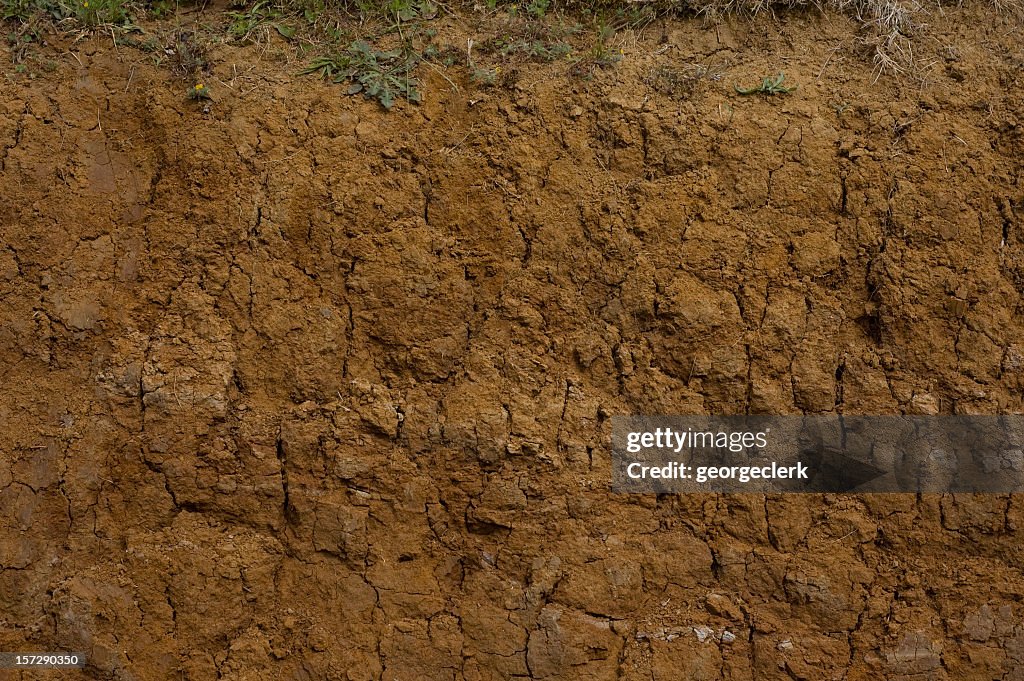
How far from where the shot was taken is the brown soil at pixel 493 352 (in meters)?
3.74

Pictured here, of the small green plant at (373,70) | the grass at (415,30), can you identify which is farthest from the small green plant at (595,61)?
the small green plant at (373,70)

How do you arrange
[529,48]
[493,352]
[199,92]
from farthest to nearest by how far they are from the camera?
[529,48] < [199,92] < [493,352]

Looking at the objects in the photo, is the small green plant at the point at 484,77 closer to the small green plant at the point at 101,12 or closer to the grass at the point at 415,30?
the grass at the point at 415,30

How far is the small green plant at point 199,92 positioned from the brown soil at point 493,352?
9 cm

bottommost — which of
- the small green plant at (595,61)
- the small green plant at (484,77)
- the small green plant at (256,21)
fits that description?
the small green plant at (484,77)

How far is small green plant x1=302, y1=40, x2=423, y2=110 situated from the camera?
13.6 feet

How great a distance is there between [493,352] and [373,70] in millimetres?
1427

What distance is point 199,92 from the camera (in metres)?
4.12

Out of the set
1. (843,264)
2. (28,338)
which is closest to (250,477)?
(28,338)

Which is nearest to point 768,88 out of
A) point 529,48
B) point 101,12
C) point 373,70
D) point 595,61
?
point 595,61

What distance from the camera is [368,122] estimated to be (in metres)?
4.11

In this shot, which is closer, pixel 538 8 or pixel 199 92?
pixel 199 92

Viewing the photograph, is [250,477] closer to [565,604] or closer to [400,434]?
[400,434]

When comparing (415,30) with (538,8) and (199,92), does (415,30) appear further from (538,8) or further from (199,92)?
(199,92)
